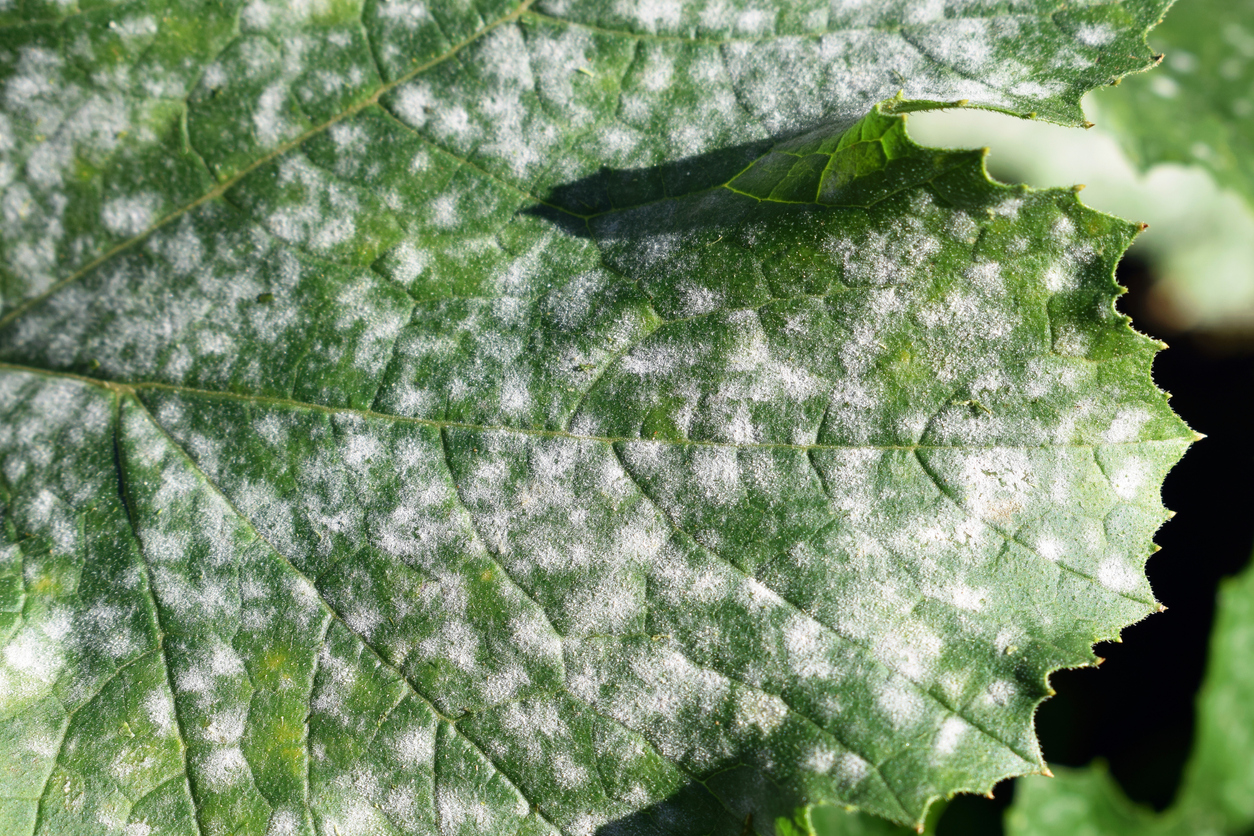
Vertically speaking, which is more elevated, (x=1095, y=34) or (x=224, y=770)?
(x=1095, y=34)

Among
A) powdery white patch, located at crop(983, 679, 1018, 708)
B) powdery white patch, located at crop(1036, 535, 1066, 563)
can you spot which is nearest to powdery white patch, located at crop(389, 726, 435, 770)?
powdery white patch, located at crop(983, 679, 1018, 708)

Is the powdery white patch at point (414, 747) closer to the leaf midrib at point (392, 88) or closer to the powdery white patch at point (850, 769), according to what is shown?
the powdery white patch at point (850, 769)

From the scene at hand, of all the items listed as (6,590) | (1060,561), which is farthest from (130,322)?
(1060,561)

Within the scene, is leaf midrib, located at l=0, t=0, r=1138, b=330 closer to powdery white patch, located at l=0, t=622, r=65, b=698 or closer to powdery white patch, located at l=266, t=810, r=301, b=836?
powdery white patch, located at l=0, t=622, r=65, b=698

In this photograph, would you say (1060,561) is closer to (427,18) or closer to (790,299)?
(790,299)

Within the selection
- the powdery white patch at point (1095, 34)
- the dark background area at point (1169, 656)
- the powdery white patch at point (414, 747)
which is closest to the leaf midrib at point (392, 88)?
the powdery white patch at point (1095, 34)

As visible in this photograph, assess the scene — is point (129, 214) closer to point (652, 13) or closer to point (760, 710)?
point (652, 13)

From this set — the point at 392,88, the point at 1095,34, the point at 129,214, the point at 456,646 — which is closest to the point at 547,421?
the point at 456,646
